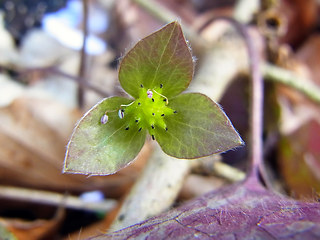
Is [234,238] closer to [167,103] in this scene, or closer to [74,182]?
[167,103]

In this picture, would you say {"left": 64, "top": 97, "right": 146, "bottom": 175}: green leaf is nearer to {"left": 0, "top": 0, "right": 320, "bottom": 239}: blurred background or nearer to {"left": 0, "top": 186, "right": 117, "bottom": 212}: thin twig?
{"left": 0, "top": 0, "right": 320, "bottom": 239}: blurred background

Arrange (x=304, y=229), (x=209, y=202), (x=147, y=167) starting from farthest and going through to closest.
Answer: (x=147, y=167), (x=209, y=202), (x=304, y=229)

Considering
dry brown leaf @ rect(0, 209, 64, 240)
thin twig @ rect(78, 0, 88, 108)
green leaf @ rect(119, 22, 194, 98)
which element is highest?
thin twig @ rect(78, 0, 88, 108)

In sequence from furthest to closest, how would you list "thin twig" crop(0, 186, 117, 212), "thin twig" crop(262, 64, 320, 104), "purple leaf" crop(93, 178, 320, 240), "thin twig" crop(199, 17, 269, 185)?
1. "thin twig" crop(262, 64, 320, 104)
2. "thin twig" crop(0, 186, 117, 212)
3. "thin twig" crop(199, 17, 269, 185)
4. "purple leaf" crop(93, 178, 320, 240)

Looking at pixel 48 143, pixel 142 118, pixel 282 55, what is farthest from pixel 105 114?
pixel 282 55

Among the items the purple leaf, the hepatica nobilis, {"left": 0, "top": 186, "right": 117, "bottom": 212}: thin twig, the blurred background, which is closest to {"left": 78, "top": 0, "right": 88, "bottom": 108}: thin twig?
the blurred background
